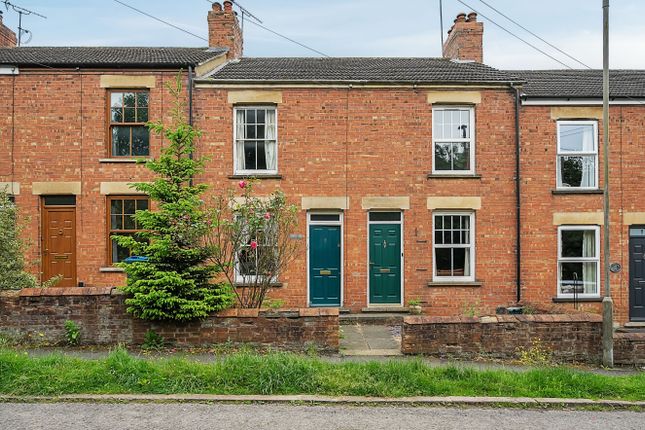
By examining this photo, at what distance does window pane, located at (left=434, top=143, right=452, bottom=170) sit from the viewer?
15383 millimetres

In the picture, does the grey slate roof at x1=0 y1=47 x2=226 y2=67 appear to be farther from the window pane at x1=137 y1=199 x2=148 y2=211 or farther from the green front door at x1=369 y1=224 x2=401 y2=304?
the green front door at x1=369 y1=224 x2=401 y2=304

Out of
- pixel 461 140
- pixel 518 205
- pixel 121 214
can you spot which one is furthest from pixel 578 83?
pixel 121 214

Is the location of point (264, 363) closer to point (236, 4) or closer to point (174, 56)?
point (174, 56)

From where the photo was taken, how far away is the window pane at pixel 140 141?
1516 cm

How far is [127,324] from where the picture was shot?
10.1 meters

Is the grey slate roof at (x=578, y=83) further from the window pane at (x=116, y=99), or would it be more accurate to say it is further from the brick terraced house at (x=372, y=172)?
the window pane at (x=116, y=99)

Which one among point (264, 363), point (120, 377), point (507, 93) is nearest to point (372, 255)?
point (507, 93)

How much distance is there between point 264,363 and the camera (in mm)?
7867

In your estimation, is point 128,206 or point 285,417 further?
point 128,206

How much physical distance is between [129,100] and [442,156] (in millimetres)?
8934

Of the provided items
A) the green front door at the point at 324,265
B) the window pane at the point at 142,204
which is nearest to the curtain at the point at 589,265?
the green front door at the point at 324,265

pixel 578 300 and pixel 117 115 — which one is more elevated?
pixel 117 115

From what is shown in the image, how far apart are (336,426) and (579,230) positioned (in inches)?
459

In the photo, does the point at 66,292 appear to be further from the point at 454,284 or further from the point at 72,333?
the point at 454,284
